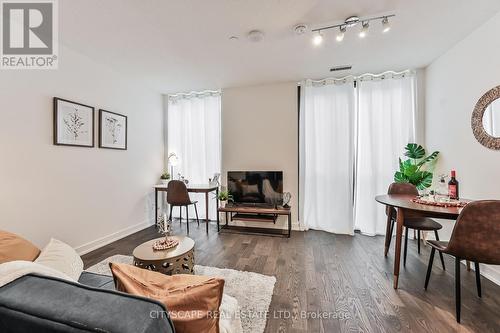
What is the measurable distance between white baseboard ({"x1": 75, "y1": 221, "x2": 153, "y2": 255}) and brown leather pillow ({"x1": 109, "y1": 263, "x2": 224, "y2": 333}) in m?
2.67

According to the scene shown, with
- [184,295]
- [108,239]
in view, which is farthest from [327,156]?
[108,239]

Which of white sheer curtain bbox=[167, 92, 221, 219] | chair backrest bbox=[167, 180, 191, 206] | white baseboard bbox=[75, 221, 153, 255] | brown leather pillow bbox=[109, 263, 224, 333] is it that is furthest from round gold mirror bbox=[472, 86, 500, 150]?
white baseboard bbox=[75, 221, 153, 255]

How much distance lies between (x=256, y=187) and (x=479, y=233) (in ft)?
8.97

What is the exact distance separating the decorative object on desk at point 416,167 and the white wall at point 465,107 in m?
0.15

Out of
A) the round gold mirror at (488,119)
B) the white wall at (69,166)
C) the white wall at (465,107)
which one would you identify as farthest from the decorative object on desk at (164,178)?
the round gold mirror at (488,119)

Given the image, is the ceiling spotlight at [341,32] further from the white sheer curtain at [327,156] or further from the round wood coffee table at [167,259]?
the round wood coffee table at [167,259]

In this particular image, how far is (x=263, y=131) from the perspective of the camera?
4.04m

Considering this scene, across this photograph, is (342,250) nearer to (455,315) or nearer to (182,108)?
(455,315)

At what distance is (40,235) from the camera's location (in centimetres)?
245

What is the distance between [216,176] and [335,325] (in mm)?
2966

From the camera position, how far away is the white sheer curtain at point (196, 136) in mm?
4375

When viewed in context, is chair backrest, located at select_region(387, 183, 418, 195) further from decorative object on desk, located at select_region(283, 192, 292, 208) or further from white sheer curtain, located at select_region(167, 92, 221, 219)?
white sheer curtain, located at select_region(167, 92, 221, 219)

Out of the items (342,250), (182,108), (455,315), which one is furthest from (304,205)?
(182,108)

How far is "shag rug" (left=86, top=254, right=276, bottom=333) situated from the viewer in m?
1.66
